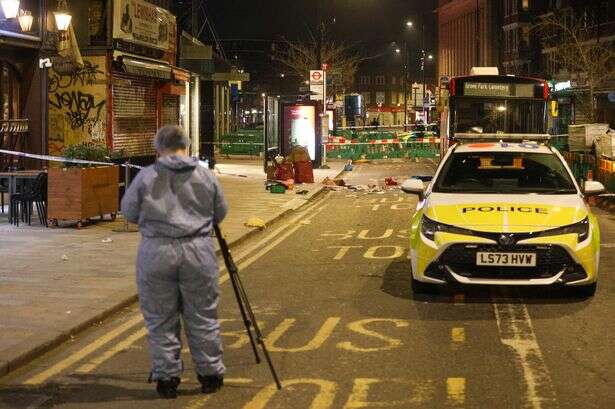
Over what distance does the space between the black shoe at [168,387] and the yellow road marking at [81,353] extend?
1.00 meters

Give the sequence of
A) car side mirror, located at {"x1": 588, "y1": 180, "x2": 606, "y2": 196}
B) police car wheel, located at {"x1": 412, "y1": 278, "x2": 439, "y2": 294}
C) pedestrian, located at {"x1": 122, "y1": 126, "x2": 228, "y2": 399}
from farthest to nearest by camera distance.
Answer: car side mirror, located at {"x1": 588, "y1": 180, "x2": 606, "y2": 196} → police car wheel, located at {"x1": 412, "y1": 278, "x2": 439, "y2": 294} → pedestrian, located at {"x1": 122, "y1": 126, "x2": 228, "y2": 399}

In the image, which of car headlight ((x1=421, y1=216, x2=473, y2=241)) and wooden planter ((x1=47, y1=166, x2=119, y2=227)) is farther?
wooden planter ((x1=47, y1=166, x2=119, y2=227))

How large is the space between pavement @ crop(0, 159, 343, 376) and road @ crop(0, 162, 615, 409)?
0.18 m

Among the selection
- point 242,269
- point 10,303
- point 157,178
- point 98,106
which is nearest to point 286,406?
point 157,178

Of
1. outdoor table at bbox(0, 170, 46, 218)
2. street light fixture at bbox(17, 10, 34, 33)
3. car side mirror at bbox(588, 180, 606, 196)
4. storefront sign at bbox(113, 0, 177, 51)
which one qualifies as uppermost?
storefront sign at bbox(113, 0, 177, 51)

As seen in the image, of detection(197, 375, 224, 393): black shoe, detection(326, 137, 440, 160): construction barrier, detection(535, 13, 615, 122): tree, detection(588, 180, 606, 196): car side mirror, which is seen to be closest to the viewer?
detection(197, 375, 224, 393): black shoe

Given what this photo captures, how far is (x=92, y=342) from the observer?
822cm

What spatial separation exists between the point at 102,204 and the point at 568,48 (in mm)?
43502

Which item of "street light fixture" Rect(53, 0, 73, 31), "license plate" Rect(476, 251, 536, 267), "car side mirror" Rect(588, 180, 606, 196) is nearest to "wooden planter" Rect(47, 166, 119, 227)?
"street light fixture" Rect(53, 0, 73, 31)

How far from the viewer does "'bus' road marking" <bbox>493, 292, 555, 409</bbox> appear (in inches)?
255

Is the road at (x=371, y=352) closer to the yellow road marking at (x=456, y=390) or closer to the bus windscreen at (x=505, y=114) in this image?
the yellow road marking at (x=456, y=390)

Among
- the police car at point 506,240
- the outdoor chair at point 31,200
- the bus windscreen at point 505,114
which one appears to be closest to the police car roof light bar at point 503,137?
the bus windscreen at point 505,114

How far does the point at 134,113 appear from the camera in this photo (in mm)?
23906

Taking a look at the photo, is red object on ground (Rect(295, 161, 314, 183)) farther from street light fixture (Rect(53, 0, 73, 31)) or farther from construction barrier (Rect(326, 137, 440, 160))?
construction barrier (Rect(326, 137, 440, 160))
